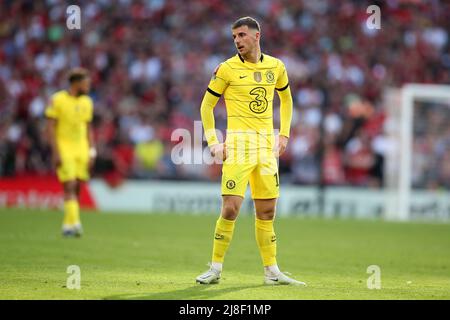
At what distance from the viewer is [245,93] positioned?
8.91 metres

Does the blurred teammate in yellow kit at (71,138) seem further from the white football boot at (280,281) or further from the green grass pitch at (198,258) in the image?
the white football boot at (280,281)

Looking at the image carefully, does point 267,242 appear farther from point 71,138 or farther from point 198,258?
point 71,138

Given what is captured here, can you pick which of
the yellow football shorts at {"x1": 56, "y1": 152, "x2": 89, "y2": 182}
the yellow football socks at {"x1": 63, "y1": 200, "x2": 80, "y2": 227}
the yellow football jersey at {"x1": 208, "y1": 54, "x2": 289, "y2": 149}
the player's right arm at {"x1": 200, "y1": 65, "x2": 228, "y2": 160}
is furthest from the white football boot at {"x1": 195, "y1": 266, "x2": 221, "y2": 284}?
the yellow football shorts at {"x1": 56, "y1": 152, "x2": 89, "y2": 182}

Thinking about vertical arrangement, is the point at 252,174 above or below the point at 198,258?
above

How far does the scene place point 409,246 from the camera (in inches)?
580

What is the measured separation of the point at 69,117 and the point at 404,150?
1041cm

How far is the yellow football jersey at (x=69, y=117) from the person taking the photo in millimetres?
14734

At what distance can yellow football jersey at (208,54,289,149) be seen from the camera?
29.2ft

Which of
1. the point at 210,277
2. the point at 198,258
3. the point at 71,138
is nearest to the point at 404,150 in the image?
the point at 71,138

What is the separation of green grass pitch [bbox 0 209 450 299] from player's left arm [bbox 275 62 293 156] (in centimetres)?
152

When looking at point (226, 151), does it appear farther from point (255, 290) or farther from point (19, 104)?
point (19, 104)

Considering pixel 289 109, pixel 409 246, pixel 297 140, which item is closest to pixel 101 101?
pixel 297 140

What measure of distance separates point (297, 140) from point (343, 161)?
1354 millimetres

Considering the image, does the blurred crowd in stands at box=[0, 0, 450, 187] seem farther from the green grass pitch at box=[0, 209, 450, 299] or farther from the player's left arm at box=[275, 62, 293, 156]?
the player's left arm at box=[275, 62, 293, 156]
